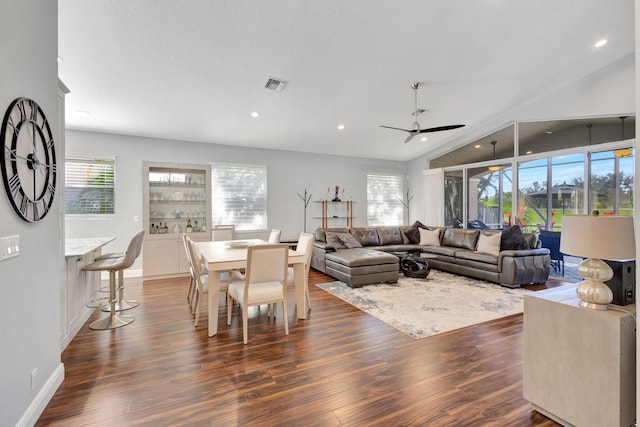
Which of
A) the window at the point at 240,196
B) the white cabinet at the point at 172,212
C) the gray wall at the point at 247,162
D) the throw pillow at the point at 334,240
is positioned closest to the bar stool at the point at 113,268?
the white cabinet at the point at 172,212

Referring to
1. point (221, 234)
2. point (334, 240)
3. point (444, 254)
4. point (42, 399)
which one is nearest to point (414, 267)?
point (444, 254)

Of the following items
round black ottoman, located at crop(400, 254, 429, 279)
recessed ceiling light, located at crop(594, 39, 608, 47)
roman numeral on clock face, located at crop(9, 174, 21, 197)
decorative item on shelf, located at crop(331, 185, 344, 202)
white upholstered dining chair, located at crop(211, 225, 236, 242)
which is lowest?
round black ottoman, located at crop(400, 254, 429, 279)

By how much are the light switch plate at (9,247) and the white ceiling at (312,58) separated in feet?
7.86

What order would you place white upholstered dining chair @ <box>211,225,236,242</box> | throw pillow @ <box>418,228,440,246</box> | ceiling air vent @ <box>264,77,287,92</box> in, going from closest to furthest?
1. ceiling air vent @ <box>264,77,287,92</box>
2. white upholstered dining chair @ <box>211,225,236,242</box>
3. throw pillow @ <box>418,228,440,246</box>

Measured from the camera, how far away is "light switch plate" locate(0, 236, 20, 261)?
141cm

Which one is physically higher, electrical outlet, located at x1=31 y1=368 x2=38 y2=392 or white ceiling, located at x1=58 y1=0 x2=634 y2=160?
white ceiling, located at x1=58 y1=0 x2=634 y2=160

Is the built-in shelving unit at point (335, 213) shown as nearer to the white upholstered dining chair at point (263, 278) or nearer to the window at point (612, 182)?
the white upholstered dining chair at point (263, 278)

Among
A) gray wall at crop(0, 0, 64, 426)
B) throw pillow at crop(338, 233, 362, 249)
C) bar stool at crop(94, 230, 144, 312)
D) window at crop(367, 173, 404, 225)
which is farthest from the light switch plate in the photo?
window at crop(367, 173, 404, 225)

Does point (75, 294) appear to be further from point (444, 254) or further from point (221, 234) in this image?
point (444, 254)

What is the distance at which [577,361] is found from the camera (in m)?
1.62

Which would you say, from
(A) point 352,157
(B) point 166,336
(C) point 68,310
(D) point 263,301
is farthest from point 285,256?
(A) point 352,157

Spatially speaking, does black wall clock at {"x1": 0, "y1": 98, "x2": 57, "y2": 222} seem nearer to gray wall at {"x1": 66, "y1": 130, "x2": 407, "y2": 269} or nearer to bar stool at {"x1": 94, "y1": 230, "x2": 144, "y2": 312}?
bar stool at {"x1": 94, "y1": 230, "x2": 144, "y2": 312}

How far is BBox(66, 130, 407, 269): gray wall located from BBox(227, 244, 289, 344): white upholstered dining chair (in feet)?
12.1

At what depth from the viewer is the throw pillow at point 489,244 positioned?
5229mm
